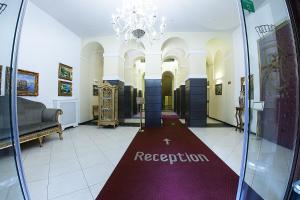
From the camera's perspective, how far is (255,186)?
1.51 meters

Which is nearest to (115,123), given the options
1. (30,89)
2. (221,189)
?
(30,89)

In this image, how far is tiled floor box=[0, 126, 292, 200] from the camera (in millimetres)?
1283

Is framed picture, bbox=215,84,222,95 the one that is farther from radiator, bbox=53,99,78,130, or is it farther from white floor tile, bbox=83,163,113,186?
white floor tile, bbox=83,163,113,186

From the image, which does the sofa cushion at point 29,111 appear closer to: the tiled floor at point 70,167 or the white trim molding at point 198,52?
the tiled floor at point 70,167

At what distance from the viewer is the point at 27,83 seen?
413cm

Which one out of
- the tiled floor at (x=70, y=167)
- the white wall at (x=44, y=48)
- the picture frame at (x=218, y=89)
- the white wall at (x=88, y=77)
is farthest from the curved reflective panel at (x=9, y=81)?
the picture frame at (x=218, y=89)

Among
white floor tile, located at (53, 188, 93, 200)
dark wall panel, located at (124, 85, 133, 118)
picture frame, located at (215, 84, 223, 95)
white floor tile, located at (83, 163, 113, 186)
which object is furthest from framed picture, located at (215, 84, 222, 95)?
white floor tile, located at (53, 188, 93, 200)

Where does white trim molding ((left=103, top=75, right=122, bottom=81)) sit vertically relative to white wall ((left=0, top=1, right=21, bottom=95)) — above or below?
above

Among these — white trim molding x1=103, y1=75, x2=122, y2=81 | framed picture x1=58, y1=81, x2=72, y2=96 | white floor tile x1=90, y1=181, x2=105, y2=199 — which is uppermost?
white trim molding x1=103, y1=75, x2=122, y2=81

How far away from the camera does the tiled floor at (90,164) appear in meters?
1.28

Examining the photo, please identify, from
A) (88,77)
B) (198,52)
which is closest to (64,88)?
(88,77)

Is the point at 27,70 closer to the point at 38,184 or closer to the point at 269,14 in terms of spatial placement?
the point at 38,184

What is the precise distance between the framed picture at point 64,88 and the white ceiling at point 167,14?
213 centimetres

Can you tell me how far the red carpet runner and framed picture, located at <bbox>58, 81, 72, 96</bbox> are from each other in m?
3.67
